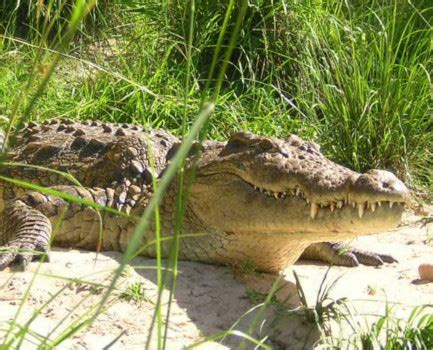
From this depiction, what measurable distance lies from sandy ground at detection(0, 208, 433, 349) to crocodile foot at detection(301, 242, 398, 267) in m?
0.06

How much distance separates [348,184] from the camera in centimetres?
423

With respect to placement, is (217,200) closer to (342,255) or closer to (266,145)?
(266,145)

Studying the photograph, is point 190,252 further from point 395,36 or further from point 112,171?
point 395,36

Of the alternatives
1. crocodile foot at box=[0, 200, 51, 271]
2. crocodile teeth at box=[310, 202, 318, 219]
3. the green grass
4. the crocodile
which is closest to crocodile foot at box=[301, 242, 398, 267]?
the crocodile

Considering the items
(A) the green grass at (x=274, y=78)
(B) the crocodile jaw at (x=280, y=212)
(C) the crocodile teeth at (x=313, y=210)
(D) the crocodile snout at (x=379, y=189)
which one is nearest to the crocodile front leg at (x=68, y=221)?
(B) the crocodile jaw at (x=280, y=212)

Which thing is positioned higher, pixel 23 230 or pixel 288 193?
pixel 288 193

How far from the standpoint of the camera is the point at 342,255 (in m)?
5.35

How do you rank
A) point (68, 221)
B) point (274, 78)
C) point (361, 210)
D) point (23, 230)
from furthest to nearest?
point (274, 78) < point (68, 221) < point (23, 230) < point (361, 210)

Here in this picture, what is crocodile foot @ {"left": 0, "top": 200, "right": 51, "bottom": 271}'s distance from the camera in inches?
177

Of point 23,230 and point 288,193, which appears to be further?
point 23,230

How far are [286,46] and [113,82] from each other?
1.44 m

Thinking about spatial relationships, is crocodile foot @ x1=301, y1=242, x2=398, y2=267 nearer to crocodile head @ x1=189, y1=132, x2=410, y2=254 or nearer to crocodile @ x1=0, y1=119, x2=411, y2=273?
crocodile @ x1=0, y1=119, x2=411, y2=273

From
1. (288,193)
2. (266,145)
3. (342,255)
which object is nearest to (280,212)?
(288,193)

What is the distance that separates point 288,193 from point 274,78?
2940mm
